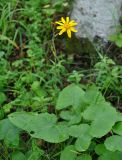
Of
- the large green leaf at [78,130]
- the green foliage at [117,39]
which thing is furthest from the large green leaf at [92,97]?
the green foliage at [117,39]

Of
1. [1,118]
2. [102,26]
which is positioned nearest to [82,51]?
[102,26]

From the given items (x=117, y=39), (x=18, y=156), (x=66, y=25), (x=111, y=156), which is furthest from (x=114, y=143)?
(x=117, y=39)

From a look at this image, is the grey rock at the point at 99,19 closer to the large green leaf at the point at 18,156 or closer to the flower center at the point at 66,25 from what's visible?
the flower center at the point at 66,25

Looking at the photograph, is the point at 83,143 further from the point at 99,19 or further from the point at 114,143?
the point at 99,19

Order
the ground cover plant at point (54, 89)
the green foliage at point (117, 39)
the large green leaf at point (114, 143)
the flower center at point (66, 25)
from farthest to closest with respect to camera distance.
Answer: the green foliage at point (117, 39)
the flower center at point (66, 25)
the ground cover plant at point (54, 89)
the large green leaf at point (114, 143)

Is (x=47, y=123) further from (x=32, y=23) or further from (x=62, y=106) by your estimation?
(x=32, y=23)

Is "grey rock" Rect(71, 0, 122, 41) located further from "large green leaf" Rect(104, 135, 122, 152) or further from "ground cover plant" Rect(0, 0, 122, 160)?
"large green leaf" Rect(104, 135, 122, 152)
